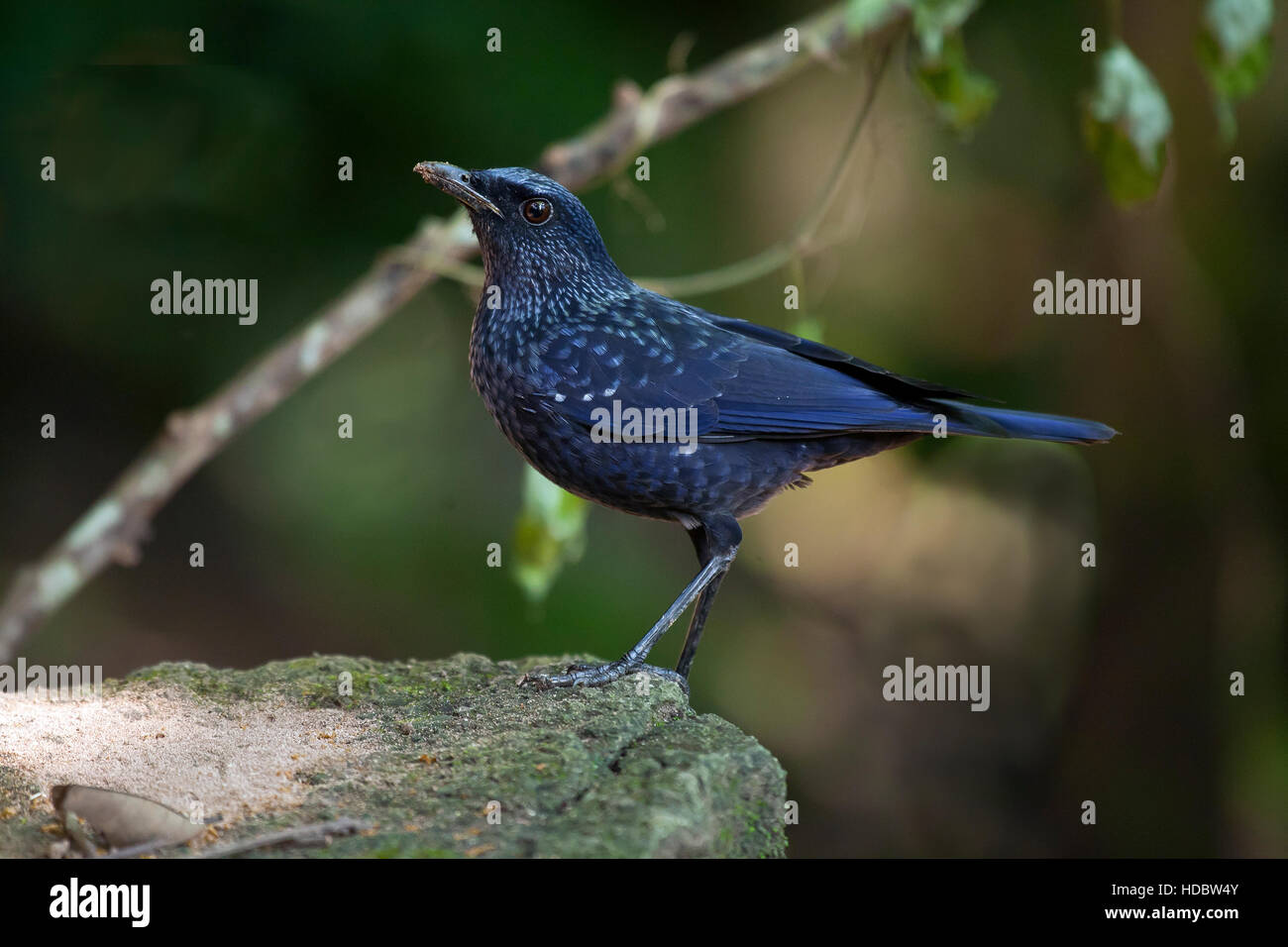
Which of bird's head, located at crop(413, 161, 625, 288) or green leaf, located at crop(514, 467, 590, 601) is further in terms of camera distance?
green leaf, located at crop(514, 467, 590, 601)

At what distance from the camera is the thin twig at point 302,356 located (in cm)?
538

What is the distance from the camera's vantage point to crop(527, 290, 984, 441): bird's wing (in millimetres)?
4012

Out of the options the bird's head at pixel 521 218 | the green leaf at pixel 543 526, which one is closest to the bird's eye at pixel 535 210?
the bird's head at pixel 521 218

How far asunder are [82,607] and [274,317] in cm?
209

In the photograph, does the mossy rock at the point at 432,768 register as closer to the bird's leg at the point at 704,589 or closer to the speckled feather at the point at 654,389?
the bird's leg at the point at 704,589

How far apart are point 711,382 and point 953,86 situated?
6.07ft

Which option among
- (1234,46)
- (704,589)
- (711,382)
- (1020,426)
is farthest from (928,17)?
(704,589)

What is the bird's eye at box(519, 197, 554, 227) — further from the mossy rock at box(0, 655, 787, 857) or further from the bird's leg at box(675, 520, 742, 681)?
the mossy rock at box(0, 655, 787, 857)

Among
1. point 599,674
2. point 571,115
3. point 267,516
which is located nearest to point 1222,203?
point 571,115

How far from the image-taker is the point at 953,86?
4.97 m

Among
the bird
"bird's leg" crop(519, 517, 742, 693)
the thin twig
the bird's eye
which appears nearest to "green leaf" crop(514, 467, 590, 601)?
the bird

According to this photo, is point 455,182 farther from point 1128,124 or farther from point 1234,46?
point 1234,46

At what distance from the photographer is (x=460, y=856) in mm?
2703

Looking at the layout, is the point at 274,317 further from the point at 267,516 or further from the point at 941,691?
the point at 941,691
